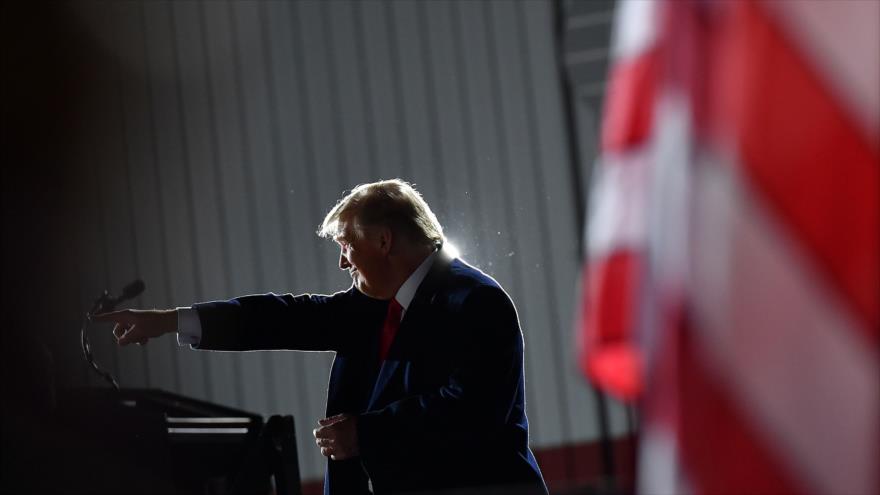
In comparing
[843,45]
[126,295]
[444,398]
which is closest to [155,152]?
[126,295]

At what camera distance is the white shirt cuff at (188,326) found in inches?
75.3

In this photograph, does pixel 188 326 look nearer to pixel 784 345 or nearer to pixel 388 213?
pixel 388 213

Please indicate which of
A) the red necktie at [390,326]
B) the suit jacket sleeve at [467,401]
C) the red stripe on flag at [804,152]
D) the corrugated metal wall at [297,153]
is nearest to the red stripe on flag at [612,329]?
the red stripe on flag at [804,152]

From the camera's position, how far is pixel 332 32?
2.97 metres

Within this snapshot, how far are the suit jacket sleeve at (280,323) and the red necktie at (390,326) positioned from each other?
7 cm

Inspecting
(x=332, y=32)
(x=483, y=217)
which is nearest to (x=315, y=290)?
(x=483, y=217)

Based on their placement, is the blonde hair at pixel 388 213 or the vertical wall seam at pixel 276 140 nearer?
the blonde hair at pixel 388 213

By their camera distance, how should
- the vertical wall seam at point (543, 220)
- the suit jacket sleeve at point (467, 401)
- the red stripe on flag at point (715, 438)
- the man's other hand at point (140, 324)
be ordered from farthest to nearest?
1. the vertical wall seam at point (543, 220)
2. the man's other hand at point (140, 324)
3. the suit jacket sleeve at point (467, 401)
4. the red stripe on flag at point (715, 438)

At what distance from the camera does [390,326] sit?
1.88 meters

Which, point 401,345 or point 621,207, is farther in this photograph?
point 401,345

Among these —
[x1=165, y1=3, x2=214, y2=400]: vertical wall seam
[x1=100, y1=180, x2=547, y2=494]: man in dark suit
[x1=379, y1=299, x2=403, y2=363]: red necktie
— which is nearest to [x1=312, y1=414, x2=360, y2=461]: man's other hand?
[x1=100, y1=180, x2=547, y2=494]: man in dark suit

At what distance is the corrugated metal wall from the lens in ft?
9.55

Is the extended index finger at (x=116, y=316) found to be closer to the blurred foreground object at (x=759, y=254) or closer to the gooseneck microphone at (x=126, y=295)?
the gooseneck microphone at (x=126, y=295)

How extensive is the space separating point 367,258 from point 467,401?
1.06 ft
